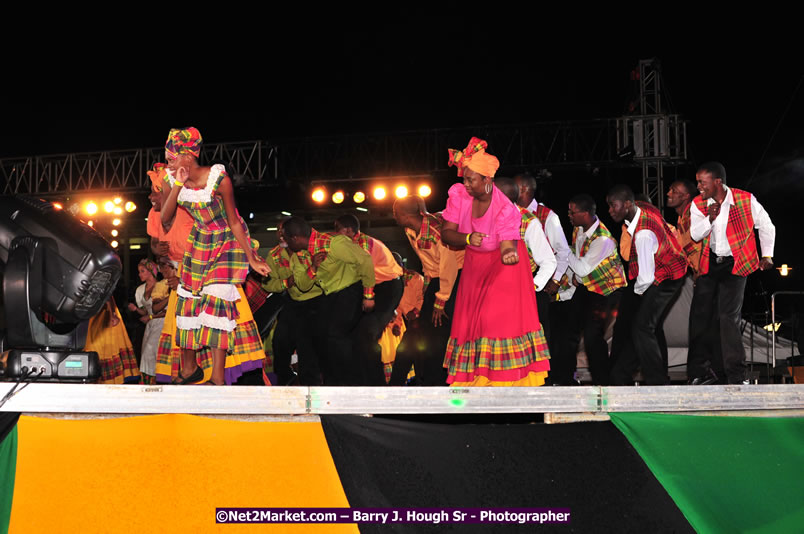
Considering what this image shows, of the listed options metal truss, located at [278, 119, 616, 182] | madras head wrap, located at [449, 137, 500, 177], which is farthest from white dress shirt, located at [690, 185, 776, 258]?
metal truss, located at [278, 119, 616, 182]

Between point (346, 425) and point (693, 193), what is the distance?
417cm

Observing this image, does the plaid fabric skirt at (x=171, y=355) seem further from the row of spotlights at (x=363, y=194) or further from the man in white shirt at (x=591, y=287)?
the row of spotlights at (x=363, y=194)

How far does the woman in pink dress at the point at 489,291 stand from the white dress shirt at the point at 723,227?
1.47m

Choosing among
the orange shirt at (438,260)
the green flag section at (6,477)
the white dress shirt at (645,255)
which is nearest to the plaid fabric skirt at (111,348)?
the orange shirt at (438,260)

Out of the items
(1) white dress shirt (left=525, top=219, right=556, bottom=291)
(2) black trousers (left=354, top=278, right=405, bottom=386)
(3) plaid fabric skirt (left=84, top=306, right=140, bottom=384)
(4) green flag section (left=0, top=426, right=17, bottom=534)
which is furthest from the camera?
(3) plaid fabric skirt (left=84, top=306, right=140, bottom=384)

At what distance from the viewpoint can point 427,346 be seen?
6.00 meters

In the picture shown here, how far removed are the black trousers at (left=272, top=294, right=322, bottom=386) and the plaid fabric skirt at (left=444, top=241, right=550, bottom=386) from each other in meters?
1.93

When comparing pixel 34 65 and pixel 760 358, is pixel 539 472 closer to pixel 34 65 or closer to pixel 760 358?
pixel 760 358

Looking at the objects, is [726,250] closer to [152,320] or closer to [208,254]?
[208,254]

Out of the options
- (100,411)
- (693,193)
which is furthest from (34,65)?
(100,411)

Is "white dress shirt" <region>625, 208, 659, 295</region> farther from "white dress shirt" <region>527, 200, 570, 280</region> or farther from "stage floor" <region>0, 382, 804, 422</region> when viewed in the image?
"stage floor" <region>0, 382, 804, 422</region>

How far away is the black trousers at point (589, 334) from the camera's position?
6051 millimetres

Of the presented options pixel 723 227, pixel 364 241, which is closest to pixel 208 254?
pixel 364 241

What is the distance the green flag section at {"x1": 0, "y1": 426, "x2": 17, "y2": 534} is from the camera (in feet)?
9.12
